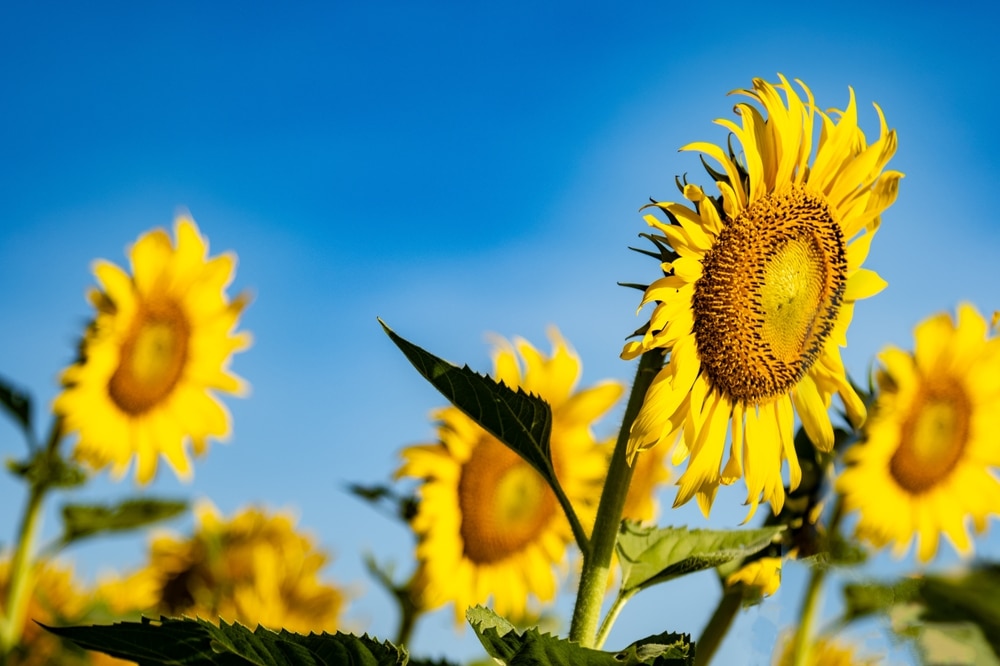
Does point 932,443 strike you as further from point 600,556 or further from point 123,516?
point 123,516

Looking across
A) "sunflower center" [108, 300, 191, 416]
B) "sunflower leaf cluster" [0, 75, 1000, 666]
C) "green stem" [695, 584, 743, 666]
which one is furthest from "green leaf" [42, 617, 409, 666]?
"sunflower center" [108, 300, 191, 416]

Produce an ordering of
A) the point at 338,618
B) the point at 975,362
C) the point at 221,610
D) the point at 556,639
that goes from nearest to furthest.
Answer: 1. the point at 556,639
2. the point at 975,362
3. the point at 221,610
4. the point at 338,618

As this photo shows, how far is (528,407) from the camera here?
5.27 feet

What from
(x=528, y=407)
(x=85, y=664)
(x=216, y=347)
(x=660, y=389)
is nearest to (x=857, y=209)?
(x=660, y=389)

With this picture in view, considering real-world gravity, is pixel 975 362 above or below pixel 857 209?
below

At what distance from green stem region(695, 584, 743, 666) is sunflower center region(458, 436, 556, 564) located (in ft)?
7.54

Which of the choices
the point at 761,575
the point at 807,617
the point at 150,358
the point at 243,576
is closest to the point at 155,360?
the point at 150,358

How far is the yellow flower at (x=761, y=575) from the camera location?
1.16m

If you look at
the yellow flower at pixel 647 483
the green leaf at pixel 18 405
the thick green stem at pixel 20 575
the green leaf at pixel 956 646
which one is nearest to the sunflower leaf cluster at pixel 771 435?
the green leaf at pixel 956 646

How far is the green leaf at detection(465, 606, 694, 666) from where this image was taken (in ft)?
3.79

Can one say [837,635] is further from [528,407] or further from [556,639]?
[528,407]

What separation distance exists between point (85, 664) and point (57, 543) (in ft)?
2.52

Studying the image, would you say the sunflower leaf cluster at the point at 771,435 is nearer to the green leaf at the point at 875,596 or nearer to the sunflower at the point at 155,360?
the green leaf at the point at 875,596

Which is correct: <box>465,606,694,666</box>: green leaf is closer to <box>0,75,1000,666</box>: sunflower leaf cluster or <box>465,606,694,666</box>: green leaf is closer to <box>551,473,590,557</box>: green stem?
<box>0,75,1000,666</box>: sunflower leaf cluster
